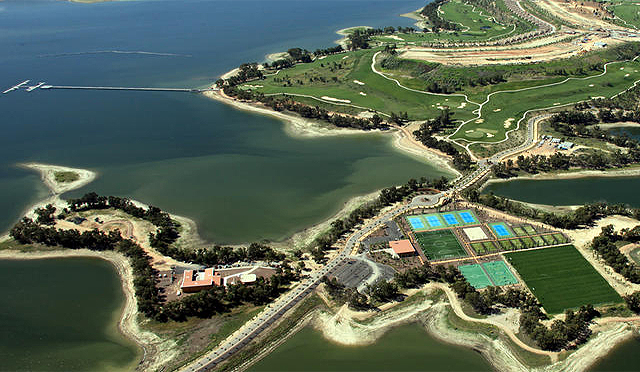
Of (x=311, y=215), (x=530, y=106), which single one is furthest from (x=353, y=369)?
(x=530, y=106)

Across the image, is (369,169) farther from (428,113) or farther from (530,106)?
(530,106)

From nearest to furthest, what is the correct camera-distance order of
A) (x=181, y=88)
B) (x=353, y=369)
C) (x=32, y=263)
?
(x=353, y=369) → (x=32, y=263) → (x=181, y=88)

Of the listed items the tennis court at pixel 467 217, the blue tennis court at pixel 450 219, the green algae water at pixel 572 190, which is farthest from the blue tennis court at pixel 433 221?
the green algae water at pixel 572 190

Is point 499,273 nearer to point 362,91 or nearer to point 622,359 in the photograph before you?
point 622,359

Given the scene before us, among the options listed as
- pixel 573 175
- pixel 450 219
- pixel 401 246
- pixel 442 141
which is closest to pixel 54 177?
pixel 401 246

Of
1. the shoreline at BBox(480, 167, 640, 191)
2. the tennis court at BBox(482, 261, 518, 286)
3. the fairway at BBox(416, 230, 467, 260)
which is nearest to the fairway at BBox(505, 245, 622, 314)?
the tennis court at BBox(482, 261, 518, 286)

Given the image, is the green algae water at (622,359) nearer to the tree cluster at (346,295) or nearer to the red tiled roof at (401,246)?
the red tiled roof at (401,246)
